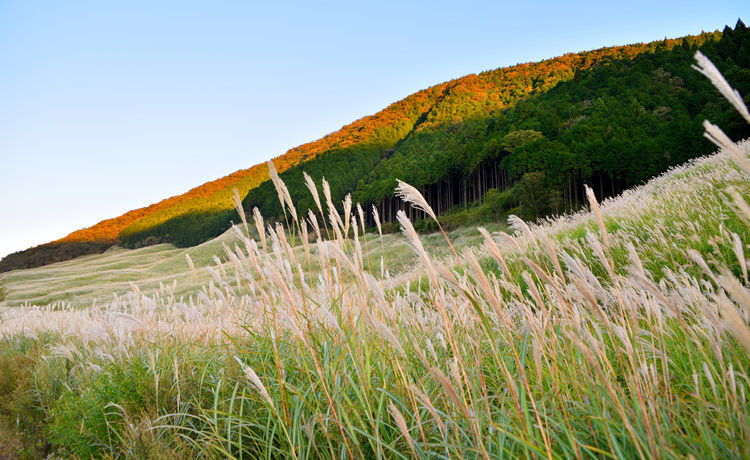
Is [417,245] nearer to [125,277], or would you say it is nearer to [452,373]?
[452,373]

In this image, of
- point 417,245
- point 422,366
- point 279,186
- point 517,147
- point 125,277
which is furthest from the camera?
point 517,147

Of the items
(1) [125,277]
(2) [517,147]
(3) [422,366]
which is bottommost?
(1) [125,277]

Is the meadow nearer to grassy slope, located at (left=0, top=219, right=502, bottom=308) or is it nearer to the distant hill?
the distant hill

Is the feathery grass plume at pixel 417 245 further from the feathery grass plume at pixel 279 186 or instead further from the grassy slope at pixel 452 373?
the feathery grass plume at pixel 279 186

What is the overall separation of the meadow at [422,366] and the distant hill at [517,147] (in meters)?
1.17

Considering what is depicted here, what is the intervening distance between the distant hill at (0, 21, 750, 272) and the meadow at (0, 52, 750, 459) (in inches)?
46.2

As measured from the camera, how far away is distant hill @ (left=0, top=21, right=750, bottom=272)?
114 ft

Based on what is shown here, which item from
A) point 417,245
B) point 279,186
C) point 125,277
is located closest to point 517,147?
point 279,186

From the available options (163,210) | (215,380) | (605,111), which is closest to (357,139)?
(163,210)

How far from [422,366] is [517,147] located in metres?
47.2

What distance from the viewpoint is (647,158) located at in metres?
32.4

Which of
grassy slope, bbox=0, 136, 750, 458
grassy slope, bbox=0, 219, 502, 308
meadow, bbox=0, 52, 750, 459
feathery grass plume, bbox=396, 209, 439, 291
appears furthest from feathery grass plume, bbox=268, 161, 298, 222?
grassy slope, bbox=0, 219, 502, 308

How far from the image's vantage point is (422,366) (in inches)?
91.9

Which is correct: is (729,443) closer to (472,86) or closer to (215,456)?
(215,456)
